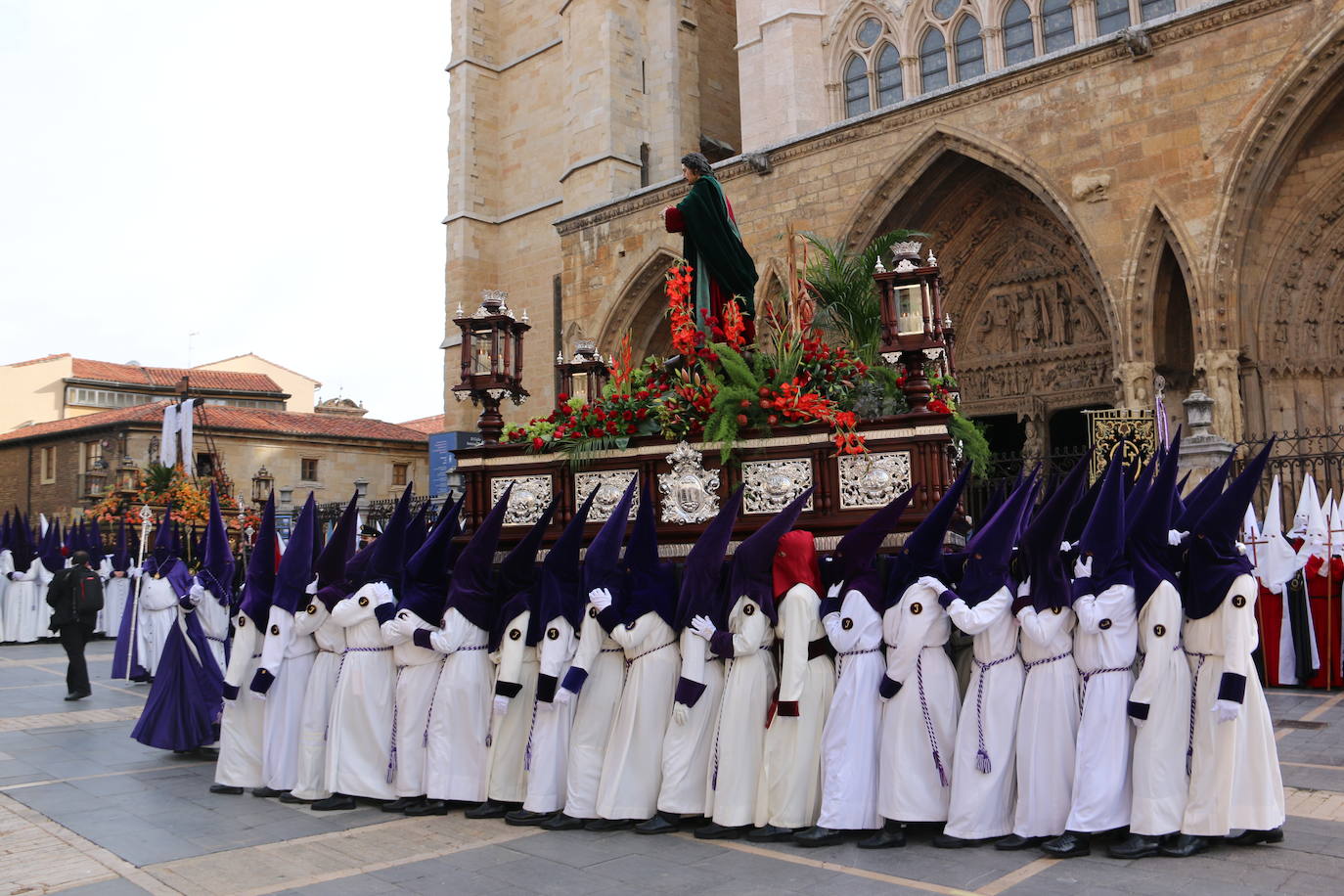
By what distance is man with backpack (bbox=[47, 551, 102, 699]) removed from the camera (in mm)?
12055

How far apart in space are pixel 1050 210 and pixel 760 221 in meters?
5.31

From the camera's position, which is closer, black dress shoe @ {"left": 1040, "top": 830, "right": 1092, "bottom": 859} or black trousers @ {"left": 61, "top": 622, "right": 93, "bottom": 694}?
black dress shoe @ {"left": 1040, "top": 830, "right": 1092, "bottom": 859}

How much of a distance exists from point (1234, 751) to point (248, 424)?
3597 centimetres

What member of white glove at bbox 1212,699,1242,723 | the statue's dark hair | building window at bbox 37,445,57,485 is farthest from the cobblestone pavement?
building window at bbox 37,445,57,485

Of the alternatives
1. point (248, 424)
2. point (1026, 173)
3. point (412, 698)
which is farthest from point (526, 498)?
Result: point (248, 424)

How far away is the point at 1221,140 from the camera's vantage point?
14.2 meters

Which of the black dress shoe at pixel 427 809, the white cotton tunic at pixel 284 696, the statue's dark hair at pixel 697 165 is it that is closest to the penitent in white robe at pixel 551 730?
the black dress shoe at pixel 427 809

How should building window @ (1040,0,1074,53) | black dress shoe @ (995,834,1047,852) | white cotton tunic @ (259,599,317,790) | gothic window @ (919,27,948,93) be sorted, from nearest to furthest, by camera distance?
black dress shoe @ (995,834,1047,852) < white cotton tunic @ (259,599,317,790) < building window @ (1040,0,1074,53) < gothic window @ (919,27,948,93)

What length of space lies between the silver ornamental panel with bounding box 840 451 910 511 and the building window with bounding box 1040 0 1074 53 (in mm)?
14644

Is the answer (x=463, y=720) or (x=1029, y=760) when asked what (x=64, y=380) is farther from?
(x=1029, y=760)

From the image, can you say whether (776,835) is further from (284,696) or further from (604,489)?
(284,696)

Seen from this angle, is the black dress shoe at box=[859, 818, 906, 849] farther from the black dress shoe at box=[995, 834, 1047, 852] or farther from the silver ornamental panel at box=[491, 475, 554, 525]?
the silver ornamental panel at box=[491, 475, 554, 525]

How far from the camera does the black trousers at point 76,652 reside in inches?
474

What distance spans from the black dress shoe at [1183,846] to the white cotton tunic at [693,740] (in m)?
2.50
